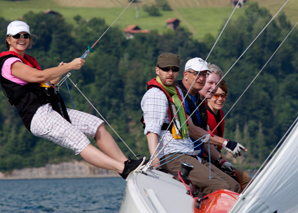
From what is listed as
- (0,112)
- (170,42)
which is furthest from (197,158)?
(170,42)

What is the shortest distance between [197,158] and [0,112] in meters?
52.3

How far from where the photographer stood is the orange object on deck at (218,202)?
9.67 ft

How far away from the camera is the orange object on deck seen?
2.95 m

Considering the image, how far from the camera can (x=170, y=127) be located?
3621 mm

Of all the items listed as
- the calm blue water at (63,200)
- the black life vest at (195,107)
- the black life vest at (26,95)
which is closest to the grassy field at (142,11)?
the calm blue water at (63,200)

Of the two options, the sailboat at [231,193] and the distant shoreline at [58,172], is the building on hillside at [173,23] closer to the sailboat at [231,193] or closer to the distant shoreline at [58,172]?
the distant shoreline at [58,172]

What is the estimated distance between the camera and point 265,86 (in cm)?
5488

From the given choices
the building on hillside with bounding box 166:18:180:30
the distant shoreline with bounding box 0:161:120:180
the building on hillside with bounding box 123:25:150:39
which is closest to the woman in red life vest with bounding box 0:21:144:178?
the distant shoreline with bounding box 0:161:120:180

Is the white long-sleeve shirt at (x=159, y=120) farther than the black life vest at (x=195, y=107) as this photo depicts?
No

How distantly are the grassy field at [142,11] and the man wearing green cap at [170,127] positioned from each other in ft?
227

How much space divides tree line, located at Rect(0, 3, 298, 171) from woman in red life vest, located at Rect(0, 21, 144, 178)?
3874cm

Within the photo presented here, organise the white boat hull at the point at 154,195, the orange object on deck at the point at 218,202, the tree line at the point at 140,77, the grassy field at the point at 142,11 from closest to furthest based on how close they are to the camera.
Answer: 1. the white boat hull at the point at 154,195
2. the orange object on deck at the point at 218,202
3. the tree line at the point at 140,77
4. the grassy field at the point at 142,11

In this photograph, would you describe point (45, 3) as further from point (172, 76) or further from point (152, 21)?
point (172, 76)

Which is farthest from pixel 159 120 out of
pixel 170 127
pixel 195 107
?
pixel 195 107
